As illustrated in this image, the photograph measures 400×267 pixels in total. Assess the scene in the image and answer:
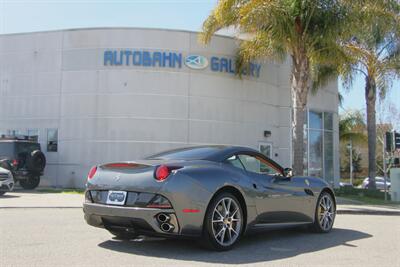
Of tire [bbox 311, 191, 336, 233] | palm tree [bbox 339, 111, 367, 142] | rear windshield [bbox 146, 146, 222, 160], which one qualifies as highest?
palm tree [bbox 339, 111, 367, 142]

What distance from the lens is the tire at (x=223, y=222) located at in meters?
6.46

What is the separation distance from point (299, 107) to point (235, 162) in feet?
36.8

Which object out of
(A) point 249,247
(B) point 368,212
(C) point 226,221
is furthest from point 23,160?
A: (C) point 226,221

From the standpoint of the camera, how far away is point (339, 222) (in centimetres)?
1095

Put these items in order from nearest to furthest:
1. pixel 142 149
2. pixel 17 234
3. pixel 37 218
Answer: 1. pixel 17 234
2. pixel 37 218
3. pixel 142 149

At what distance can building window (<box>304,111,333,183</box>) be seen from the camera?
27141 mm

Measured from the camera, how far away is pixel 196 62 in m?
22.9

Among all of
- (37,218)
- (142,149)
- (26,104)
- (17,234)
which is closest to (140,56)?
(142,149)

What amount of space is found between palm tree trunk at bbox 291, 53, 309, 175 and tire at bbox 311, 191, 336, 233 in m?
8.79

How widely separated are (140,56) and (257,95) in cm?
605

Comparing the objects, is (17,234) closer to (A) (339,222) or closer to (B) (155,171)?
(B) (155,171)

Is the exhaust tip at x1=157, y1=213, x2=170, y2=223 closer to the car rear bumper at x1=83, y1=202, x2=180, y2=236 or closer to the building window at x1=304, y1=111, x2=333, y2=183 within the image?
the car rear bumper at x1=83, y1=202, x2=180, y2=236

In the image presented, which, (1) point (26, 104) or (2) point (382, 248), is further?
(1) point (26, 104)

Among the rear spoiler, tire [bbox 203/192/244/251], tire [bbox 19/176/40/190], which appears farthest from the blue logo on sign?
tire [bbox 203/192/244/251]
